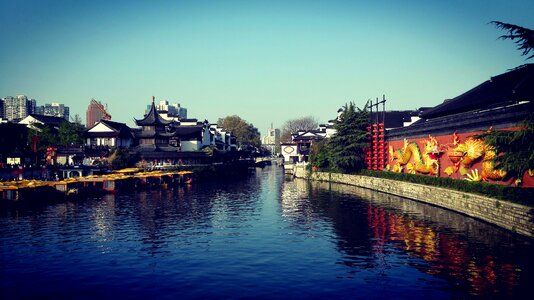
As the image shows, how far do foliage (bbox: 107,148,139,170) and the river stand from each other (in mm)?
31375

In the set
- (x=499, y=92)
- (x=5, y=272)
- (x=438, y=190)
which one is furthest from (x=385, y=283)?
(x=499, y=92)

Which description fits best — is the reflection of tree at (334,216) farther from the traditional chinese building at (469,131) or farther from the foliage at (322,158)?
the foliage at (322,158)

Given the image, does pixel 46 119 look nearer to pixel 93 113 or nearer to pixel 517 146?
pixel 93 113

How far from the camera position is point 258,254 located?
77.6 feet

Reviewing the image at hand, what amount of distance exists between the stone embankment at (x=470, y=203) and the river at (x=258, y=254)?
77 centimetres

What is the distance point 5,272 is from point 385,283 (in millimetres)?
18578

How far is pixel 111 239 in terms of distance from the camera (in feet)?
90.2

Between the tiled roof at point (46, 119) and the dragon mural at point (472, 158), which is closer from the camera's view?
the dragon mural at point (472, 158)

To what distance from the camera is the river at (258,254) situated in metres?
18.0

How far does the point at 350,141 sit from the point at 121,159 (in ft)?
131

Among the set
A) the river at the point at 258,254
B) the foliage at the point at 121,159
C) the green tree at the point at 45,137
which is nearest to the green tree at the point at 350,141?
the river at the point at 258,254

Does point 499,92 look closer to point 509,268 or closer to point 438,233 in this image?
point 438,233

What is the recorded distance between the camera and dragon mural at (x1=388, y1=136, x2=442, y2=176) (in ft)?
135

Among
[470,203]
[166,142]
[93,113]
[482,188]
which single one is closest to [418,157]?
[470,203]
